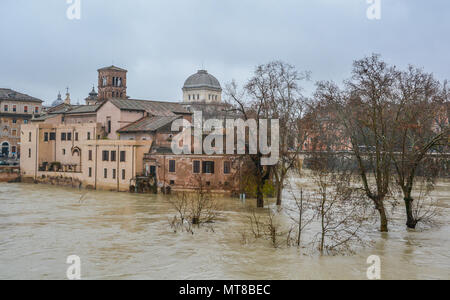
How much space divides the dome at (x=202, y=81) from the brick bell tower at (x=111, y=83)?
38.1m

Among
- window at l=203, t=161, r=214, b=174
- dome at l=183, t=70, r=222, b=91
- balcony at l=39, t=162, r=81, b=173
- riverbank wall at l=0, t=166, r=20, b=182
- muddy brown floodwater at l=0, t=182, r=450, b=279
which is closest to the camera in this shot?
muddy brown floodwater at l=0, t=182, r=450, b=279

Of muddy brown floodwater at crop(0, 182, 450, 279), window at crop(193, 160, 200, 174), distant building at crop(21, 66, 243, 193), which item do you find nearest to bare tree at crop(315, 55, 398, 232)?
muddy brown floodwater at crop(0, 182, 450, 279)

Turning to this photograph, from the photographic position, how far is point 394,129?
22.8 metres

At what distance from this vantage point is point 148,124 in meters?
50.2

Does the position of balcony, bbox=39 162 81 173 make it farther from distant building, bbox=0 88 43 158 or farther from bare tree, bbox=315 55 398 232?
bare tree, bbox=315 55 398 232

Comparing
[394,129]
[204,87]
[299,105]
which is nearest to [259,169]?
[299,105]

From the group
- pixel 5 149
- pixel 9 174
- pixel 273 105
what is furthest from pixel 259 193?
pixel 5 149

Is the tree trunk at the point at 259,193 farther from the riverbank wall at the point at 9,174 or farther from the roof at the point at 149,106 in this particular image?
the riverbank wall at the point at 9,174

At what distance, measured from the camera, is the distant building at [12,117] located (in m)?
80.8

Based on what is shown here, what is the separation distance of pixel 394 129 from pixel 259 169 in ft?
39.6

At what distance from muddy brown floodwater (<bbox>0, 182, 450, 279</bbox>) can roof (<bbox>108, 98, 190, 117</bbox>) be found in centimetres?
2339

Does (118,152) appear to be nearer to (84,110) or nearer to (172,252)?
(84,110)

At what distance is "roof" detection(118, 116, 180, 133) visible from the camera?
4869 cm

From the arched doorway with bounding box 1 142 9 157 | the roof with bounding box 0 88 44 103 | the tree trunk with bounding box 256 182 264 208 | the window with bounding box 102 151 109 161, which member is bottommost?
the tree trunk with bounding box 256 182 264 208
